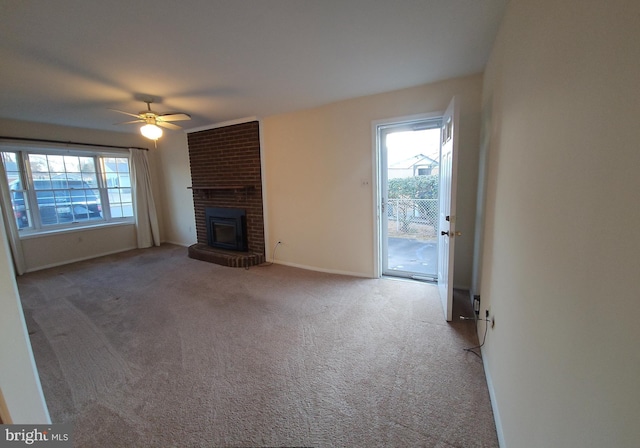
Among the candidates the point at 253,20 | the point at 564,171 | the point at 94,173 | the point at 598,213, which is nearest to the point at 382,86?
the point at 253,20

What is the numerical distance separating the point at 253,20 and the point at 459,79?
7.30ft

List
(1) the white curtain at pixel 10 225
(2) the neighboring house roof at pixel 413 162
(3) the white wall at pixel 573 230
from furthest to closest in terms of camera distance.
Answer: (1) the white curtain at pixel 10 225 < (2) the neighboring house roof at pixel 413 162 < (3) the white wall at pixel 573 230

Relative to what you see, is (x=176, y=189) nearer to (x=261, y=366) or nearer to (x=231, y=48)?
(x=231, y=48)

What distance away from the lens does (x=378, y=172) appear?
3252mm

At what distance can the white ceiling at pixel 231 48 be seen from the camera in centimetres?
156

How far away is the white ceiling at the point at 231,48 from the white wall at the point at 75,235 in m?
1.12

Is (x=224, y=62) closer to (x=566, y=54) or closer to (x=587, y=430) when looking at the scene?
(x=566, y=54)

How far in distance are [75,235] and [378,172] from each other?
18.2 ft

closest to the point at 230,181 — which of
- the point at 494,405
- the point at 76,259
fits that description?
the point at 76,259

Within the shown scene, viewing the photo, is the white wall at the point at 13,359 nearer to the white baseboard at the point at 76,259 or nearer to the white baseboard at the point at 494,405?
the white baseboard at the point at 494,405

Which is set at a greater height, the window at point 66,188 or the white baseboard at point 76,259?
the window at point 66,188

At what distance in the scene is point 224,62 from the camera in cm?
219

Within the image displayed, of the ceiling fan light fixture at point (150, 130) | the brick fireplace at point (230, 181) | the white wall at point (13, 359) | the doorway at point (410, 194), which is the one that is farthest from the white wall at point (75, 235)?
the doorway at point (410, 194)

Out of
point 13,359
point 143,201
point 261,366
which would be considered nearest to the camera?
point 13,359
